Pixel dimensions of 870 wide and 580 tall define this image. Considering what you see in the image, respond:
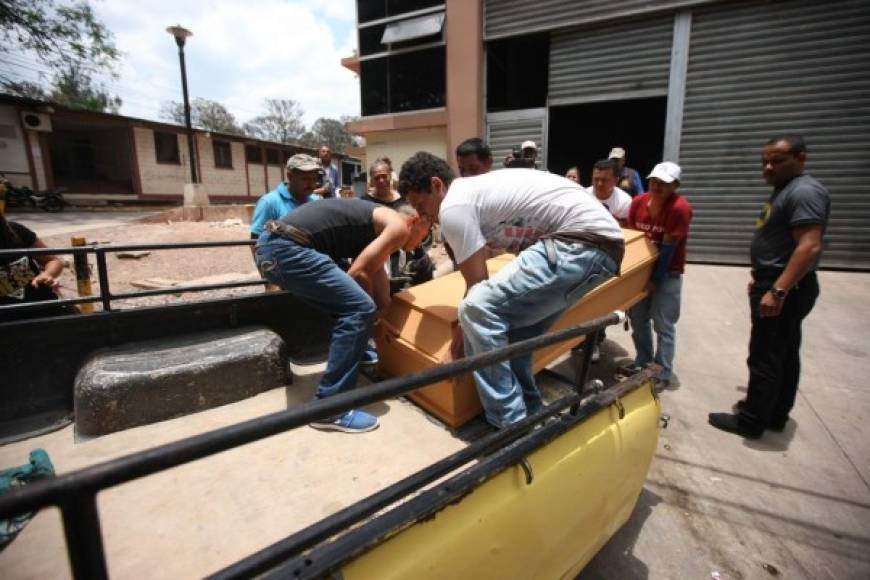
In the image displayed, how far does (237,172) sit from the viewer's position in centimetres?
2291

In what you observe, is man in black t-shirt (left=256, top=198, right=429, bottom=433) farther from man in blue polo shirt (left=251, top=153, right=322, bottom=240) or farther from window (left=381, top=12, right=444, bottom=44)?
window (left=381, top=12, right=444, bottom=44)

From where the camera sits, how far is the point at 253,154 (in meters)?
23.8

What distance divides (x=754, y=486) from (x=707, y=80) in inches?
253

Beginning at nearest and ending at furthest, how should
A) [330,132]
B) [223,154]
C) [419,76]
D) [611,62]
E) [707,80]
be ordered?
[707,80] → [611,62] → [419,76] → [223,154] → [330,132]

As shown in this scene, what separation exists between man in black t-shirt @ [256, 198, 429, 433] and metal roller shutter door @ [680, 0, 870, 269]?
617cm

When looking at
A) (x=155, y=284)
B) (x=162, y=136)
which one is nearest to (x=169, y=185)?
(x=162, y=136)

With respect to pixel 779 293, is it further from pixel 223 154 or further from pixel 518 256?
pixel 223 154

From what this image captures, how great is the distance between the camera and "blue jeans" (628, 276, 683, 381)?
3416mm

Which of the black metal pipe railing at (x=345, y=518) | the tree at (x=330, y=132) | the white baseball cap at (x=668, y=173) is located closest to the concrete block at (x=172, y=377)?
the black metal pipe railing at (x=345, y=518)

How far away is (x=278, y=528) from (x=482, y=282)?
1.36 metres

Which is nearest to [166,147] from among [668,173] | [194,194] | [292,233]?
[194,194]

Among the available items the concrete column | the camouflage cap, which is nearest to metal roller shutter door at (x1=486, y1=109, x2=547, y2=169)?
the concrete column

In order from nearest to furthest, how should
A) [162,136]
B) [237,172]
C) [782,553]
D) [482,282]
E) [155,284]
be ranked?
[782,553], [482,282], [155,284], [162,136], [237,172]

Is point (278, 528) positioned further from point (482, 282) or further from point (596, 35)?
point (596, 35)
